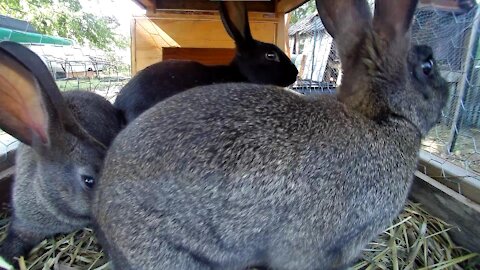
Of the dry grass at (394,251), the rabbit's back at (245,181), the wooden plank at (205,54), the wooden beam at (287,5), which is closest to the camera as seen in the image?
the rabbit's back at (245,181)

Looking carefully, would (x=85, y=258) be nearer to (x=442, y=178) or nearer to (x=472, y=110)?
(x=442, y=178)

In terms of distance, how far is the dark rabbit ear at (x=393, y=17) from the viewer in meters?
1.37

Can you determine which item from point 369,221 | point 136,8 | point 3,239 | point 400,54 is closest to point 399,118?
point 400,54

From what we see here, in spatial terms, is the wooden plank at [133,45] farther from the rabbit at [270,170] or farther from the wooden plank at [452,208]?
the wooden plank at [452,208]

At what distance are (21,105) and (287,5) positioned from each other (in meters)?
2.31

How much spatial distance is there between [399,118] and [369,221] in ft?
1.22

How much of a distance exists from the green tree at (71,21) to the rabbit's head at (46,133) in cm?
422

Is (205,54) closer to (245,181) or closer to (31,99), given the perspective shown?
(31,99)

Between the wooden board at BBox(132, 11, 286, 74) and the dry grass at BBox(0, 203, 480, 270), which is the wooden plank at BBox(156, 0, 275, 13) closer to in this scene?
the wooden board at BBox(132, 11, 286, 74)

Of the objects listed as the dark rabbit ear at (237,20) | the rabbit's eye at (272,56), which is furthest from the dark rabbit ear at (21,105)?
the rabbit's eye at (272,56)

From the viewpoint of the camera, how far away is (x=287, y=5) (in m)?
3.30

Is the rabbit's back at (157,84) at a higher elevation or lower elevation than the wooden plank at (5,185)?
higher

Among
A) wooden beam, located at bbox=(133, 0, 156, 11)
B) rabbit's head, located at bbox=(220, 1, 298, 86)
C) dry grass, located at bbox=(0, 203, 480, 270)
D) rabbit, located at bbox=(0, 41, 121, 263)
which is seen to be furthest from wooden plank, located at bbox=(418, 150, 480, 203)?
wooden beam, located at bbox=(133, 0, 156, 11)

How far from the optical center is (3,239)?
1821mm
